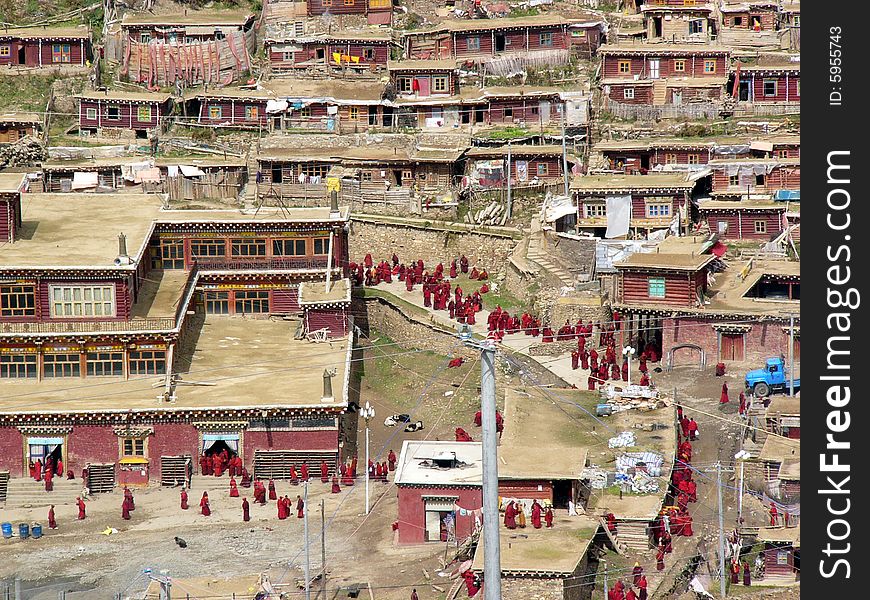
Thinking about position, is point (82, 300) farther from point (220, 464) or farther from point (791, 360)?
point (791, 360)

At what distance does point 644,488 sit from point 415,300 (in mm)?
27096

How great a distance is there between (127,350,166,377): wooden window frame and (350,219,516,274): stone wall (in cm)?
2131

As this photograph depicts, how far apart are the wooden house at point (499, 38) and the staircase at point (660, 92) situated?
6994mm

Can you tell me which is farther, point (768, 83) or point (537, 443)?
point (768, 83)

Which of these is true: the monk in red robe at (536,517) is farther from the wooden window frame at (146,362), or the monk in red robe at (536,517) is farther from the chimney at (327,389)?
the wooden window frame at (146,362)

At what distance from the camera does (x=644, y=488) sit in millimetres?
75125

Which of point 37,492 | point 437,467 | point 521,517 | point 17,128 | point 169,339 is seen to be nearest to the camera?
point 521,517

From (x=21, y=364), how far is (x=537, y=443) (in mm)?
22687

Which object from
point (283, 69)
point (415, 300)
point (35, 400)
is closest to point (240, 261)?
point (415, 300)

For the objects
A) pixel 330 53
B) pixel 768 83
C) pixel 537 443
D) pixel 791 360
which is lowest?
pixel 537 443

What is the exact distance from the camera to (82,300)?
88062 millimetres

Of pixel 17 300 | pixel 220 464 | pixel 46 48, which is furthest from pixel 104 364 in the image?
pixel 46 48

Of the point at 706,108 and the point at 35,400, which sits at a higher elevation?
the point at 706,108

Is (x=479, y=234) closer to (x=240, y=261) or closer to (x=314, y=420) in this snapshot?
(x=240, y=261)
